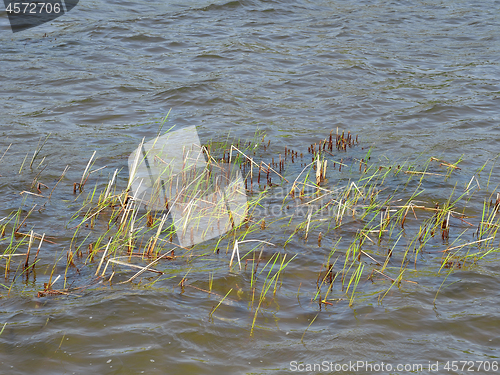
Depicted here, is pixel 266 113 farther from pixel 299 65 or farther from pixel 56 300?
pixel 56 300

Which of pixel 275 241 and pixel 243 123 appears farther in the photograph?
pixel 243 123

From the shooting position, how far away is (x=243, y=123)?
8555mm

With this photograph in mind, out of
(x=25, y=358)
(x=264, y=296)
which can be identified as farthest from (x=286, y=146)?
(x=25, y=358)

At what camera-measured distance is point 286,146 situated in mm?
7238

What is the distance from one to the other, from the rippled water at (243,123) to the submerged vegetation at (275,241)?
0.07 metres

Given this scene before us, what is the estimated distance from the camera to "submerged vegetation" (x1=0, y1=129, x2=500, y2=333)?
14.2 ft

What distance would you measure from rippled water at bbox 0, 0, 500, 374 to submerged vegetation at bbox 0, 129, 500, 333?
0.22ft

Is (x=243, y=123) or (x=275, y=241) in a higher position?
(x=243, y=123)

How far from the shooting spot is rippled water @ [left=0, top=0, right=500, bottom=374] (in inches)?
146

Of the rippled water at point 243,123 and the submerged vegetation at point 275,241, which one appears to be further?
the submerged vegetation at point 275,241

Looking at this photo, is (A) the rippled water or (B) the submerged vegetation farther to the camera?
(B) the submerged vegetation

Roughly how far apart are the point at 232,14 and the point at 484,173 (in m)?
9.97

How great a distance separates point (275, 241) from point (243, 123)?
382 cm

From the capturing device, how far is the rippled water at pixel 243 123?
12.1 feet
